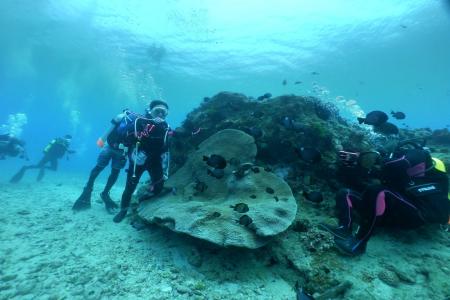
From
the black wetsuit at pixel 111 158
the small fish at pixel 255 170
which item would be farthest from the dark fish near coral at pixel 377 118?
the black wetsuit at pixel 111 158

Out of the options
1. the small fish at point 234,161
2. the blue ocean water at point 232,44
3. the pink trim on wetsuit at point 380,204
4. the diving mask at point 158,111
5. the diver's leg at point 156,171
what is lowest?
the pink trim on wetsuit at point 380,204

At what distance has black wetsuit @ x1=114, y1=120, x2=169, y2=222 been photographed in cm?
713

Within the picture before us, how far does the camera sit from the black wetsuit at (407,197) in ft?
14.9

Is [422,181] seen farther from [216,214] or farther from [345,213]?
[216,214]

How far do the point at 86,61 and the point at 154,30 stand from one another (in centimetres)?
1565

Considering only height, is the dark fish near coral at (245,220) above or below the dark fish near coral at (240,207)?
below

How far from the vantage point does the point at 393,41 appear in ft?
91.0

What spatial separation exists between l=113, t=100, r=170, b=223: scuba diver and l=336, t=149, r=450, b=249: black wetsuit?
4.87m

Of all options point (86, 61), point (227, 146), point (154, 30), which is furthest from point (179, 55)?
point (227, 146)

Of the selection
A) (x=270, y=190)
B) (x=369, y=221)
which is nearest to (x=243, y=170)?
(x=270, y=190)

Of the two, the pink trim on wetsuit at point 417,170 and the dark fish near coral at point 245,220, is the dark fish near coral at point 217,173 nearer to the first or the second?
the dark fish near coral at point 245,220

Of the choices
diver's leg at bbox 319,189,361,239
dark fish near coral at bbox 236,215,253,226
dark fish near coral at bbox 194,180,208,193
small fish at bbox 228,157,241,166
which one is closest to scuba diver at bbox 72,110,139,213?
dark fish near coral at bbox 194,180,208,193

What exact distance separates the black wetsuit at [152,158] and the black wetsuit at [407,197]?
486 cm

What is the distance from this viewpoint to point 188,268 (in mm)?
4844
